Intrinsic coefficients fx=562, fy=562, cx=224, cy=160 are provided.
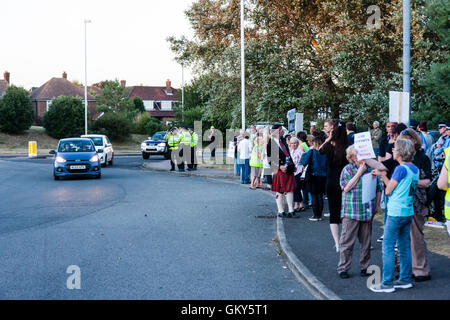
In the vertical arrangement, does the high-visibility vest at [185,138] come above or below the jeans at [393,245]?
above

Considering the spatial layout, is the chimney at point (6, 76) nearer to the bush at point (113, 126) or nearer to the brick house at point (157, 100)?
the brick house at point (157, 100)

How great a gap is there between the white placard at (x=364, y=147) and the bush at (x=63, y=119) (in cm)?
5325

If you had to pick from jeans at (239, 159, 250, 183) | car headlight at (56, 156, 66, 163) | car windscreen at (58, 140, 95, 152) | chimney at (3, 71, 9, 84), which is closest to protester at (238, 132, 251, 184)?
jeans at (239, 159, 250, 183)

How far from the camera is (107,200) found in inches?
572

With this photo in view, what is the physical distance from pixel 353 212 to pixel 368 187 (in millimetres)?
344

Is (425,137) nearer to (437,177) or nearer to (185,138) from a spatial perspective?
(437,177)

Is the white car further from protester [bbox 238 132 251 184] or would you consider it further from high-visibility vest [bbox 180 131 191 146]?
protester [bbox 238 132 251 184]

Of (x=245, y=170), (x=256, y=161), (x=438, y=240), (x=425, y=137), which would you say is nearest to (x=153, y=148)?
(x=245, y=170)

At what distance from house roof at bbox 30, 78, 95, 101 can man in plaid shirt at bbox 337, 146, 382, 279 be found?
8426 cm

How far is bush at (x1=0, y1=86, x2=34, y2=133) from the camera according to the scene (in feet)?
182

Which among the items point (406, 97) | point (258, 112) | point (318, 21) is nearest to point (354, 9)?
point (318, 21)

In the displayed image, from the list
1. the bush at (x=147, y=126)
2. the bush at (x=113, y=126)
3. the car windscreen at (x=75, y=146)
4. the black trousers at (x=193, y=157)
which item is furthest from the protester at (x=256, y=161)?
the bush at (x=147, y=126)

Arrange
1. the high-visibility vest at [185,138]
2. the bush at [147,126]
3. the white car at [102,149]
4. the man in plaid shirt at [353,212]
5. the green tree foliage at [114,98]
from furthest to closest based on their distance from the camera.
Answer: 1. the green tree foliage at [114,98]
2. the bush at [147,126]
3. the white car at [102,149]
4. the high-visibility vest at [185,138]
5. the man in plaid shirt at [353,212]

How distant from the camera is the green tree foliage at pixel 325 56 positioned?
21.6 m
